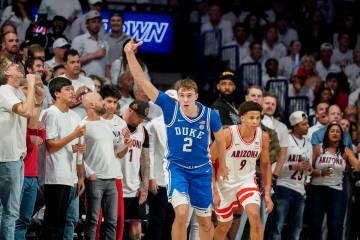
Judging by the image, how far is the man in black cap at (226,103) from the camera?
14.1 m

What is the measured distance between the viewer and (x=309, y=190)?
1563 centimetres

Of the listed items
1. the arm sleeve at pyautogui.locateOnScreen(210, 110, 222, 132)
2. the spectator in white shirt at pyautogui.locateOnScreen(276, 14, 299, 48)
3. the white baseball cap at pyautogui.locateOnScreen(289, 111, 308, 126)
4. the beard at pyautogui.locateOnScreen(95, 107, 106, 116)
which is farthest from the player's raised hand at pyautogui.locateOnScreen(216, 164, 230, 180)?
the spectator in white shirt at pyautogui.locateOnScreen(276, 14, 299, 48)

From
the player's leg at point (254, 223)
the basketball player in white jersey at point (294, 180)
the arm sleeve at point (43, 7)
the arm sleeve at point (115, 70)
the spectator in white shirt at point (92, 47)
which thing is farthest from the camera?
the arm sleeve at point (43, 7)

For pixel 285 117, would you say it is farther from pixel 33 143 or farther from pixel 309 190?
pixel 33 143

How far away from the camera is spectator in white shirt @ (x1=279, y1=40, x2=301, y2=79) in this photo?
19.6 metres

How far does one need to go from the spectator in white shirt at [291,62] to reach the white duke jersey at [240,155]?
21.5ft

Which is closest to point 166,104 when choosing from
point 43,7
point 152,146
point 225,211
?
point 152,146

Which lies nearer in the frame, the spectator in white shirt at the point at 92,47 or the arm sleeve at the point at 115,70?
the arm sleeve at the point at 115,70

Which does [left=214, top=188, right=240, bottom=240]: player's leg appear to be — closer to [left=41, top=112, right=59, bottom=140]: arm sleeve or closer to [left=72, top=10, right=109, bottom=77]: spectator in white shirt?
[left=41, top=112, right=59, bottom=140]: arm sleeve

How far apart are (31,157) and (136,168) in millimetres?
1907

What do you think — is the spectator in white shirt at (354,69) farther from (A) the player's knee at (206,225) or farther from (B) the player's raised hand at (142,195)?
(A) the player's knee at (206,225)

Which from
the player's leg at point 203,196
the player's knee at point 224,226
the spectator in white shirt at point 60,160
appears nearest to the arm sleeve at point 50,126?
the spectator in white shirt at point 60,160

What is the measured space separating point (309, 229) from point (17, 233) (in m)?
5.43

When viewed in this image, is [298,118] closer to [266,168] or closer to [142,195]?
[266,168]
